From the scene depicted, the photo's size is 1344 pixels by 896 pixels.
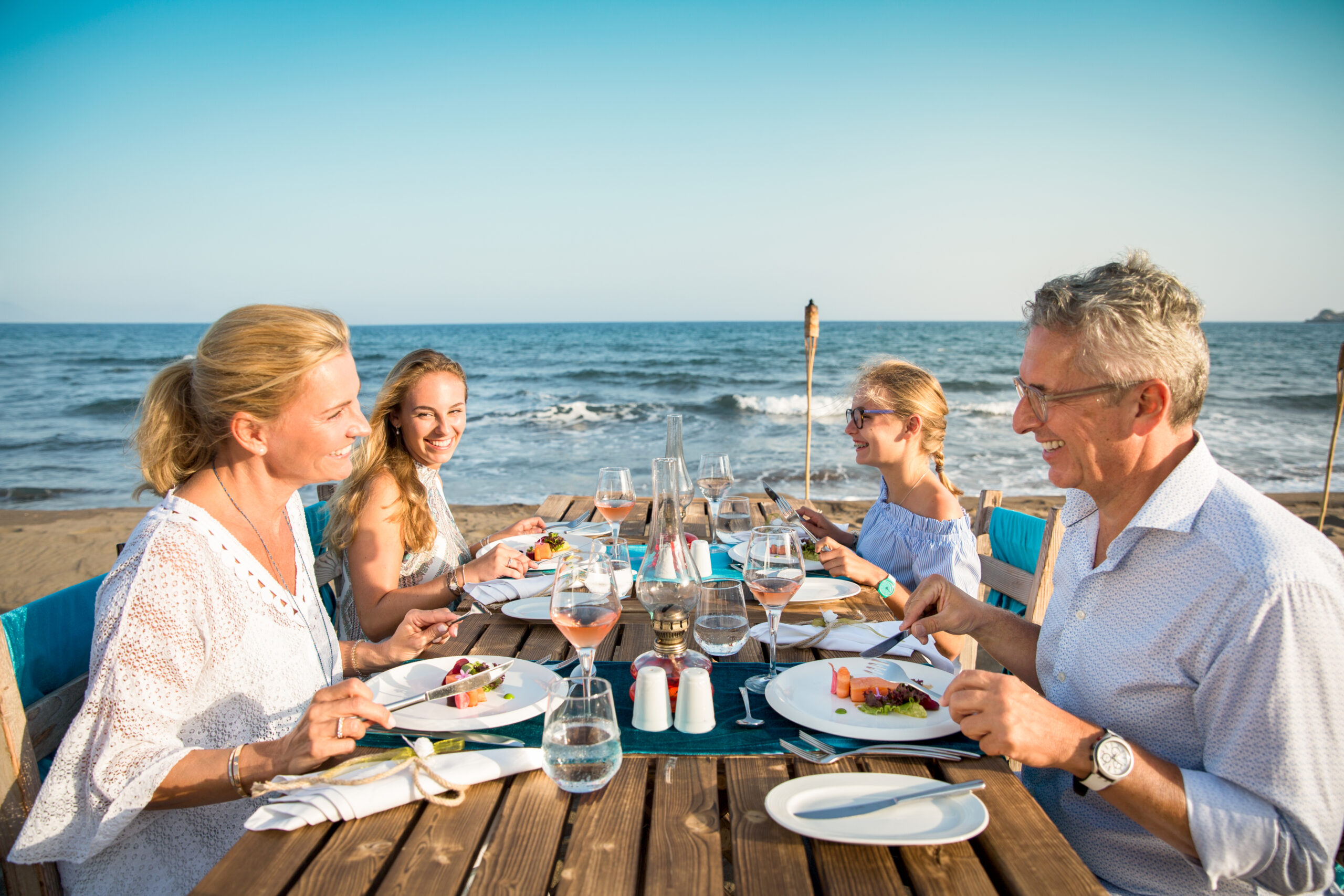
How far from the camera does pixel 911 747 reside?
1.26 meters

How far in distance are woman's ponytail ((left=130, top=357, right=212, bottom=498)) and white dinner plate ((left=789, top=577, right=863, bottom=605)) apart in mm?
1658

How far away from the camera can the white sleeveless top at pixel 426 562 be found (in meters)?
2.84

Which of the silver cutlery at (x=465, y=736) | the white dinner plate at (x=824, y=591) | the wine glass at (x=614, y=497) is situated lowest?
the white dinner plate at (x=824, y=591)

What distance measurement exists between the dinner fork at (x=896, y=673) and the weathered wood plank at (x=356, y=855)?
960 mm

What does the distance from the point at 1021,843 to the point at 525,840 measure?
712mm

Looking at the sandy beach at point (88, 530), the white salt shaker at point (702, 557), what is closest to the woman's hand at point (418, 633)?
the white salt shaker at point (702, 557)

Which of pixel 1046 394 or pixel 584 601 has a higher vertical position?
pixel 1046 394

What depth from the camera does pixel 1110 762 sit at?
1.21m

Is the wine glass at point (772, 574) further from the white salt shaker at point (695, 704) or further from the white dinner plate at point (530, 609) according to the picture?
the white dinner plate at point (530, 609)

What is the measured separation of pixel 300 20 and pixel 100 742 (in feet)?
Answer: 90.1

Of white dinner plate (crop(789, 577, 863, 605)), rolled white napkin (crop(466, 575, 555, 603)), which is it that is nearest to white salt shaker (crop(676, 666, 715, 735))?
white dinner plate (crop(789, 577, 863, 605))

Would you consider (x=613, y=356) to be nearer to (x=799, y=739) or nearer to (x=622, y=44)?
(x=622, y=44)

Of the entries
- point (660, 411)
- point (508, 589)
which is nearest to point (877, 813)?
point (508, 589)

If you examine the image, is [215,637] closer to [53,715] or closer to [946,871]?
[53,715]
